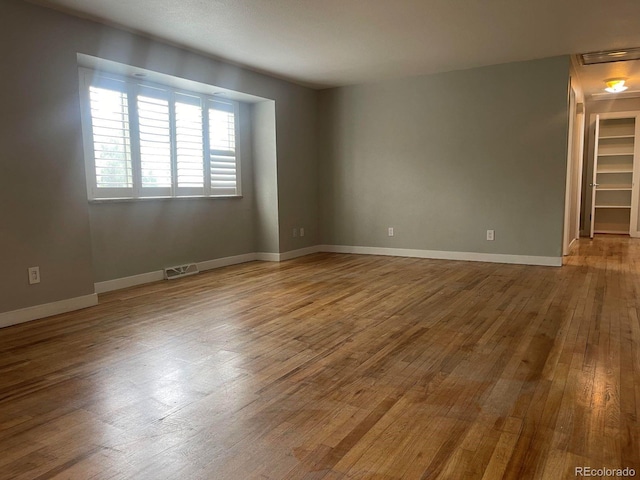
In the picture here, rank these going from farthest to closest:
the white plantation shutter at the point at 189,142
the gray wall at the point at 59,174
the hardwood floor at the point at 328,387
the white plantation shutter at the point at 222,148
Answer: the white plantation shutter at the point at 222,148 → the white plantation shutter at the point at 189,142 → the gray wall at the point at 59,174 → the hardwood floor at the point at 328,387

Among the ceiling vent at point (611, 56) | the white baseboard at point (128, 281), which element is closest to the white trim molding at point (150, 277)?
the white baseboard at point (128, 281)

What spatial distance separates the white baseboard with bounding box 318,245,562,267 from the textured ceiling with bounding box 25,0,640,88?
91.9 inches

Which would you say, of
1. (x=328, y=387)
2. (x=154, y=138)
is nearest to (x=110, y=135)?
(x=154, y=138)

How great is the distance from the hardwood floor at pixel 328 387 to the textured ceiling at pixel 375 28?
93.9 inches

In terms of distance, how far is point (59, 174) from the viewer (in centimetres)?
360

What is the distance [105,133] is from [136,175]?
1.69ft

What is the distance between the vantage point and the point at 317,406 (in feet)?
6.57

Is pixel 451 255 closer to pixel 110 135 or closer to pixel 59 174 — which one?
pixel 110 135

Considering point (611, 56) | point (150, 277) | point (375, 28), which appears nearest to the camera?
point (375, 28)

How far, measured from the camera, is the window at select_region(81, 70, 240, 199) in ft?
13.9

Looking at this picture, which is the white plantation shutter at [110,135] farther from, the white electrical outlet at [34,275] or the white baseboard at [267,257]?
the white baseboard at [267,257]

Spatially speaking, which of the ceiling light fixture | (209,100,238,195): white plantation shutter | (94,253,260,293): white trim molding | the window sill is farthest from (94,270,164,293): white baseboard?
the ceiling light fixture

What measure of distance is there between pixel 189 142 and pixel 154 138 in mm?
510

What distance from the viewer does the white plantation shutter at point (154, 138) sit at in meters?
4.67
